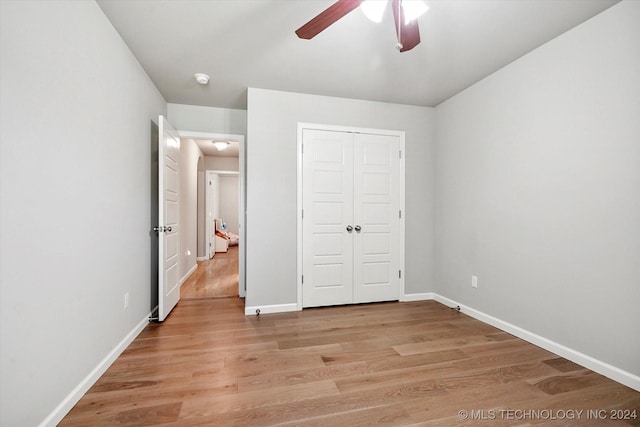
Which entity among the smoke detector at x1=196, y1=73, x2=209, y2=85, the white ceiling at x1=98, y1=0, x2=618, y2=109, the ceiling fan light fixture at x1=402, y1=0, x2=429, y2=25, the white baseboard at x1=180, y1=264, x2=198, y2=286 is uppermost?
the white ceiling at x1=98, y1=0, x2=618, y2=109

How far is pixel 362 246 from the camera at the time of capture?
3506mm

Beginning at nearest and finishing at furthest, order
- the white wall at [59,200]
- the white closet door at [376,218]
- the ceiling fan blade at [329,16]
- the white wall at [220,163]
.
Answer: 1. the white wall at [59,200]
2. the ceiling fan blade at [329,16]
3. the white closet door at [376,218]
4. the white wall at [220,163]

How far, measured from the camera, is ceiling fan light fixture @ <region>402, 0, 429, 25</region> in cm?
137

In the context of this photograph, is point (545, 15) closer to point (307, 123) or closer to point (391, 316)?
point (307, 123)

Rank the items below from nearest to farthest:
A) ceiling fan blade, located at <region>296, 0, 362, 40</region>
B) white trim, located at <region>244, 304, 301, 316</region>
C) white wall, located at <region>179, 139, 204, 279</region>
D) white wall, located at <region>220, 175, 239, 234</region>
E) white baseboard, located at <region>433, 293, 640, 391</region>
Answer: ceiling fan blade, located at <region>296, 0, 362, 40</region> < white baseboard, located at <region>433, 293, 640, 391</region> < white trim, located at <region>244, 304, 301, 316</region> < white wall, located at <region>179, 139, 204, 279</region> < white wall, located at <region>220, 175, 239, 234</region>

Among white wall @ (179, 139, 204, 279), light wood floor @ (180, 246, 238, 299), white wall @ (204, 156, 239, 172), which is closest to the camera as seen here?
Result: light wood floor @ (180, 246, 238, 299)

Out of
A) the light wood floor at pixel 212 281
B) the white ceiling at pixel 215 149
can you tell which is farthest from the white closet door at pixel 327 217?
the white ceiling at pixel 215 149

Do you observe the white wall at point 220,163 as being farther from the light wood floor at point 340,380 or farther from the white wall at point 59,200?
the light wood floor at point 340,380

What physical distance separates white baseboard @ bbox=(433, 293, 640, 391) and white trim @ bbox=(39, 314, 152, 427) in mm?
3409

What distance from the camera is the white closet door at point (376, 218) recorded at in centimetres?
349

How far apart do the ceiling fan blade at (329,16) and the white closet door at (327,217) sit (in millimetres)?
1796

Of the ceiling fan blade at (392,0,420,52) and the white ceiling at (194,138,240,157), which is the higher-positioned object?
the white ceiling at (194,138,240,157)

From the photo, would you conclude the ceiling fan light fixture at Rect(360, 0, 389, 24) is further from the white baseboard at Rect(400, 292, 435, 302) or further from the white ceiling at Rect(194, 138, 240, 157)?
the white ceiling at Rect(194, 138, 240, 157)

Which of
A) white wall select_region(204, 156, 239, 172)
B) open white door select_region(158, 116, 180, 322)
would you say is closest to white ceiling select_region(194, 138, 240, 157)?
white wall select_region(204, 156, 239, 172)
